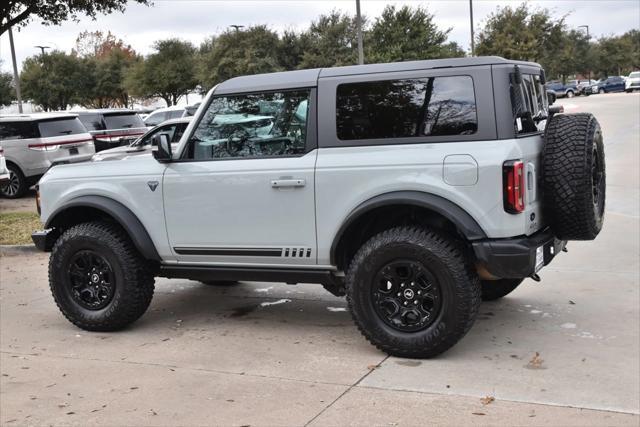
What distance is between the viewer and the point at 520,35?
151ft

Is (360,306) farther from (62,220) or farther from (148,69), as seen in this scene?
(148,69)

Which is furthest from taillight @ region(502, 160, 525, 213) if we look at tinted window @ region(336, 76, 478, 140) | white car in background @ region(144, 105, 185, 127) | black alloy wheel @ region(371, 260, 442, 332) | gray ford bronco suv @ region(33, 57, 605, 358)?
white car in background @ region(144, 105, 185, 127)

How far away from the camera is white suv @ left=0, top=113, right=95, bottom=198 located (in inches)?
581

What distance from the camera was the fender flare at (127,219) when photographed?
18.1 feet

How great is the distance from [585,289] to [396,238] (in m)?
2.70

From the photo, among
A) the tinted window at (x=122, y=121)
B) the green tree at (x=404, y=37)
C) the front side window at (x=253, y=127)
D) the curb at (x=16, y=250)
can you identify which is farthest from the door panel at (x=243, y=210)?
the green tree at (x=404, y=37)

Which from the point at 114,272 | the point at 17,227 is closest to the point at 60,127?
the point at 17,227

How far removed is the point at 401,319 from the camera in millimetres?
4809

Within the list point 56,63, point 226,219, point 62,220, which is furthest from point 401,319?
point 56,63

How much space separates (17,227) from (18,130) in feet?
16.1

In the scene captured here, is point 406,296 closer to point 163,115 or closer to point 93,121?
point 93,121

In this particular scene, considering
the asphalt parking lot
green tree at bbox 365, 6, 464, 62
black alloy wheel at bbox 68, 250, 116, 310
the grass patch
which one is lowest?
the asphalt parking lot

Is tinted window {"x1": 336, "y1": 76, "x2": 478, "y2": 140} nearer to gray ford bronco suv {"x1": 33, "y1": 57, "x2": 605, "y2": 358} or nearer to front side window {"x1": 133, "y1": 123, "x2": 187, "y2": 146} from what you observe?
gray ford bronco suv {"x1": 33, "y1": 57, "x2": 605, "y2": 358}

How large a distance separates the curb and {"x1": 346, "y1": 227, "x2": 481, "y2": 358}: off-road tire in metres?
6.02
